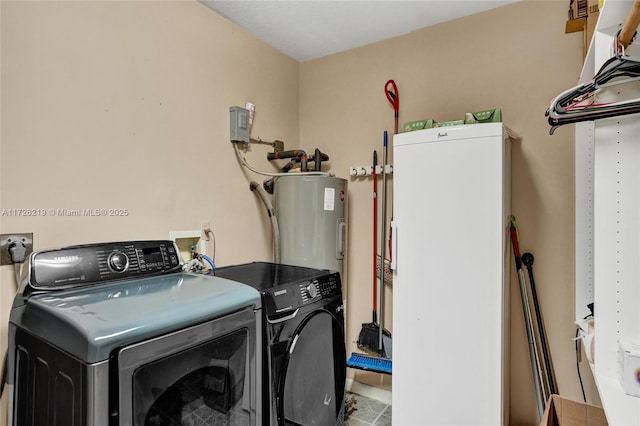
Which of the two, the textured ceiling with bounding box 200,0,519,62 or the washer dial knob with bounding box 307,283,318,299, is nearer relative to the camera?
the washer dial knob with bounding box 307,283,318,299

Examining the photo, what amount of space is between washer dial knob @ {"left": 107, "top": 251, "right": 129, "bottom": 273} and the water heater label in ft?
4.27

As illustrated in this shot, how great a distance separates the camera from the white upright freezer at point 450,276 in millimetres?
1735

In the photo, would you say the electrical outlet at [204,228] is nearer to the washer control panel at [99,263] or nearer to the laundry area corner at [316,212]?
the laundry area corner at [316,212]

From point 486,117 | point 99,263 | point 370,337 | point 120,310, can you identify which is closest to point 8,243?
point 99,263

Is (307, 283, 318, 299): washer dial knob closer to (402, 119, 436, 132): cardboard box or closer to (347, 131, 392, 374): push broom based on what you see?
(347, 131, 392, 374): push broom

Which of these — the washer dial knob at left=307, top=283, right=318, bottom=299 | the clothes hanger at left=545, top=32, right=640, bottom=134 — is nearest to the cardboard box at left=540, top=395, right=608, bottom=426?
the washer dial knob at left=307, top=283, right=318, bottom=299

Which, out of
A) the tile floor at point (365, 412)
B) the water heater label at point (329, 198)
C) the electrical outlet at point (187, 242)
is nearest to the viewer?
the electrical outlet at point (187, 242)

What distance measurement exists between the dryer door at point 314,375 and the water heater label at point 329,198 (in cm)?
87

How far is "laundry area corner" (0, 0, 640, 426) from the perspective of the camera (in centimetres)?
107

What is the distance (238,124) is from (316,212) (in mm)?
789

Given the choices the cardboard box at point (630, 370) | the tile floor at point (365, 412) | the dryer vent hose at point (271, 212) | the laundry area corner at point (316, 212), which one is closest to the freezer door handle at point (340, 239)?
the laundry area corner at point (316, 212)

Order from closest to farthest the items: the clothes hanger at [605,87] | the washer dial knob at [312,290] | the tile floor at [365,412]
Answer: the clothes hanger at [605,87], the washer dial knob at [312,290], the tile floor at [365,412]

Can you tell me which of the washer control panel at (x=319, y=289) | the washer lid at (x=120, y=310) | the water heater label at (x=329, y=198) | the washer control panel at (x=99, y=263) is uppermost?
the water heater label at (x=329, y=198)

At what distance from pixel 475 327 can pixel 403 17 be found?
202cm
